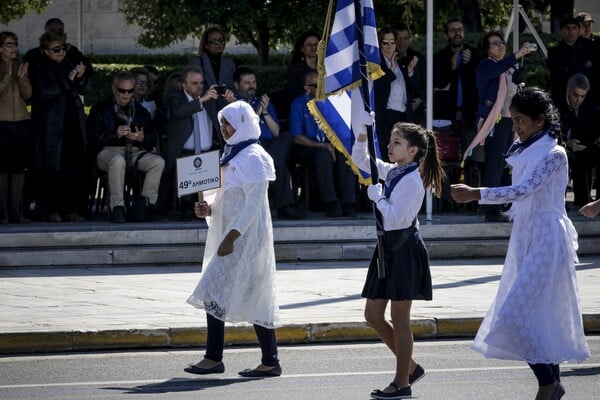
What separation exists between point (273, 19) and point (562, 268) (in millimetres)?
19053

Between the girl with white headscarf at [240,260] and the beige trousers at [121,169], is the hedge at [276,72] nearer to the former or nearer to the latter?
the beige trousers at [121,169]

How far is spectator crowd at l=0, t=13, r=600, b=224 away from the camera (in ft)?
54.2

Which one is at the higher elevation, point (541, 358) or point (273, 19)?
point (273, 19)

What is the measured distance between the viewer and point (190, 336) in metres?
11.4

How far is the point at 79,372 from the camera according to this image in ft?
33.8

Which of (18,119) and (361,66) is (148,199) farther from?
(361,66)

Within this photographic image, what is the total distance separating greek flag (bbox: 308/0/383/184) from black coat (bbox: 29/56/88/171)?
6.45m

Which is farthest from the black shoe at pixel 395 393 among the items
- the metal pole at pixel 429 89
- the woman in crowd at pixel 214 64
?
the woman in crowd at pixel 214 64

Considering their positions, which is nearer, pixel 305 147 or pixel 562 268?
pixel 562 268

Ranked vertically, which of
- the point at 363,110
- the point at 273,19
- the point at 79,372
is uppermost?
the point at 273,19

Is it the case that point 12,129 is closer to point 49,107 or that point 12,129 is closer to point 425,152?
point 49,107

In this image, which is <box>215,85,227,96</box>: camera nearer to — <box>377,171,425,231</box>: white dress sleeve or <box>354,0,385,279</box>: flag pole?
<box>354,0,385,279</box>: flag pole

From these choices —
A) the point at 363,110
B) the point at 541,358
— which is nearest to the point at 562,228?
the point at 541,358

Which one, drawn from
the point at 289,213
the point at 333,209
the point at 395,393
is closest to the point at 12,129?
the point at 289,213
